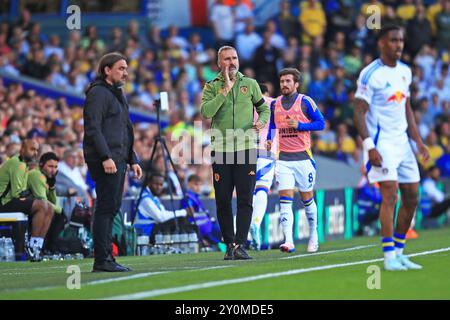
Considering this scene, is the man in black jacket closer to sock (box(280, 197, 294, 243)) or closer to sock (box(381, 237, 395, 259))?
sock (box(381, 237, 395, 259))

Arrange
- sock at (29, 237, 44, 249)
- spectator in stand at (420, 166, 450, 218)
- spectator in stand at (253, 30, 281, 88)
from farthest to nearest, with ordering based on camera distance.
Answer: spectator in stand at (253, 30, 281, 88) < spectator in stand at (420, 166, 450, 218) < sock at (29, 237, 44, 249)

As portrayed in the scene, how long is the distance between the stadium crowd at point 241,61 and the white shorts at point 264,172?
3.02 metres

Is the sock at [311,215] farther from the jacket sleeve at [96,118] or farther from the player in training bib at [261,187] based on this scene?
the jacket sleeve at [96,118]

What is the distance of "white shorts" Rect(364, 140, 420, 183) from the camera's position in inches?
449

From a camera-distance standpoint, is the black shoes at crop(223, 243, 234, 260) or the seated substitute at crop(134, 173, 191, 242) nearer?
the black shoes at crop(223, 243, 234, 260)

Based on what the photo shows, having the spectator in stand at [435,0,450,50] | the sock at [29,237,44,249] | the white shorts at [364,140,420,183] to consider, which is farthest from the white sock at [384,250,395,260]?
the spectator in stand at [435,0,450,50]

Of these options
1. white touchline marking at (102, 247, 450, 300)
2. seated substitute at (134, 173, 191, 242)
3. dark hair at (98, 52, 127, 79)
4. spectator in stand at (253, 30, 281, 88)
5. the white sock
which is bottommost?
white touchline marking at (102, 247, 450, 300)

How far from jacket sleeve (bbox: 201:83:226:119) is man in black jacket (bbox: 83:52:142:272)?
1.20 meters

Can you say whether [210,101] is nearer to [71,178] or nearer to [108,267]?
[108,267]

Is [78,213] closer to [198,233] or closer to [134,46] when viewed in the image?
[198,233]

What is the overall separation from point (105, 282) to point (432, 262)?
134 inches

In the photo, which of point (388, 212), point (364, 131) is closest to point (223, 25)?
point (364, 131)

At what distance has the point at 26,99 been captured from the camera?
2212 cm

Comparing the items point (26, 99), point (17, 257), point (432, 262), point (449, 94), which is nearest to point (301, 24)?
point (449, 94)
